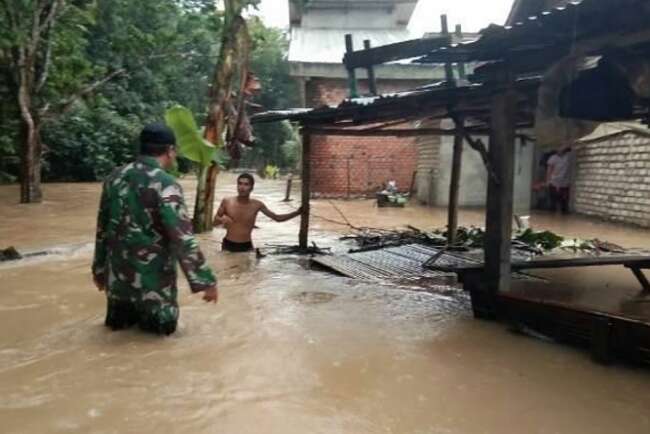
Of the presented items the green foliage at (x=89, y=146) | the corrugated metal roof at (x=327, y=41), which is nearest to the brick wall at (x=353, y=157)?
the corrugated metal roof at (x=327, y=41)

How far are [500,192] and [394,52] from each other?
5.59 feet

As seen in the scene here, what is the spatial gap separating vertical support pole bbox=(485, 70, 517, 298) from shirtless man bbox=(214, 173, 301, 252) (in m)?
3.37

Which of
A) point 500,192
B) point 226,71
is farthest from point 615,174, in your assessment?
point 500,192

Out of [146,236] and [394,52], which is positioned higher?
[394,52]

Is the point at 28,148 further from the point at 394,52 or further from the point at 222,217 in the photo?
the point at 394,52

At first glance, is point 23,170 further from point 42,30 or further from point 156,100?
A: point 156,100

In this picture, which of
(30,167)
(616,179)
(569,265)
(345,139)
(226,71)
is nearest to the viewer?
(569,265)

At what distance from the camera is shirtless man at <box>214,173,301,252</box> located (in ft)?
25.5

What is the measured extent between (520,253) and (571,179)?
729cm

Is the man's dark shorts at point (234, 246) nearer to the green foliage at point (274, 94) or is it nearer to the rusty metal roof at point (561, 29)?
the rusty metal roof at point (561, 29)

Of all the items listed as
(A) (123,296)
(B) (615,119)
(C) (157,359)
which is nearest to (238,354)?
(C) (157,359)

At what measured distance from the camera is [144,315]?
4.28 meters

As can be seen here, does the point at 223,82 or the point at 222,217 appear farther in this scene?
the point at 223,82

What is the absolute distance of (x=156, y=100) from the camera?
83.6 ft
